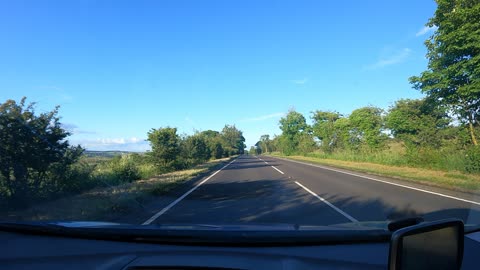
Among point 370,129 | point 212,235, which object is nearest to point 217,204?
point 212,235

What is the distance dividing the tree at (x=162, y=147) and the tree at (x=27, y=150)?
1645cm

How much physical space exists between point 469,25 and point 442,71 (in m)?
3.45

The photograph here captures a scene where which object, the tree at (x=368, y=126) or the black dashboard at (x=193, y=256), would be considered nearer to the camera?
the black dashboard at (x=193, y=256)

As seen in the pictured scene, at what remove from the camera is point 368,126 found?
50375 mm

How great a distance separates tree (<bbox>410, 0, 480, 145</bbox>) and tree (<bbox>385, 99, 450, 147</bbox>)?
224 centimetres

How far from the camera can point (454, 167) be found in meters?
20.9

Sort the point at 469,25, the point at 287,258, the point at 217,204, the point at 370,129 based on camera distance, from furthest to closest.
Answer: the point at 370,129
the point at 469,25
the point at 217,204
the point at 287,258

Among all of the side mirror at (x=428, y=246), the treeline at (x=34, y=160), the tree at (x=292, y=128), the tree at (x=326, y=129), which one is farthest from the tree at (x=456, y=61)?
the tree at (x=292, y=128)

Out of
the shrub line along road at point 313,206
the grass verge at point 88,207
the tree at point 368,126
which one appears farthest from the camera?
the tree at point 368,126

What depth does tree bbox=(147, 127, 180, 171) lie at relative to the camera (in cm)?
2856

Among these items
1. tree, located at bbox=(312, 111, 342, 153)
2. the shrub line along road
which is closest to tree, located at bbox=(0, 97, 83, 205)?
the shrub line along road

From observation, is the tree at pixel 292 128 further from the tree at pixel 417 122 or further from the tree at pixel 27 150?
the tree at pixel 27 150

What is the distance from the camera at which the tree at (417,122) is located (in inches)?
1259

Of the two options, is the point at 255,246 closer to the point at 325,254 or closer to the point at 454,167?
the point at 325,254
